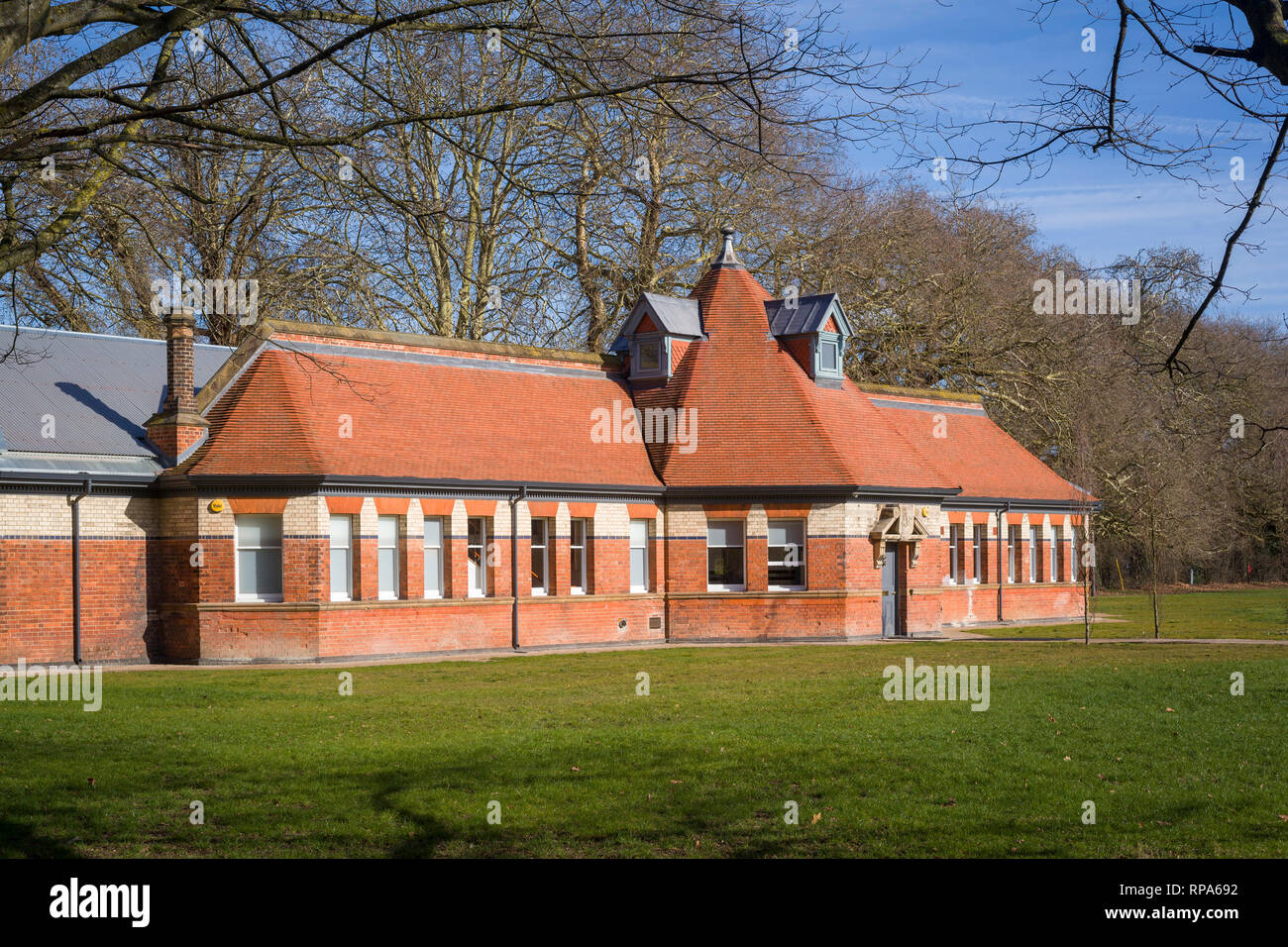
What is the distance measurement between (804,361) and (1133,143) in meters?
26.4

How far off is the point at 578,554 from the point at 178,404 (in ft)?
30.3

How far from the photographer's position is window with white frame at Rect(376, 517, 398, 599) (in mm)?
26391

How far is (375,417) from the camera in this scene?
89.7 feet

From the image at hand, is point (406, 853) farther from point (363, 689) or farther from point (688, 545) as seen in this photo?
point (688, 545)

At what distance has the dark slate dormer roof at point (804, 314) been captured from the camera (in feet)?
108

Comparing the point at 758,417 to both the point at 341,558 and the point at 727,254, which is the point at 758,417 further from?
the point at 341,558

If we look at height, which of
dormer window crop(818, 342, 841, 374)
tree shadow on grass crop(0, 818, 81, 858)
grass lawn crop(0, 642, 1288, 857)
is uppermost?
dormer window crop(818, 342, 841, 374)

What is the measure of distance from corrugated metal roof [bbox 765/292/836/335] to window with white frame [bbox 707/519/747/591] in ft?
18.3

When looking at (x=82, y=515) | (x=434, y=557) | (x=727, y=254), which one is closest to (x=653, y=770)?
(x=434, y=557)

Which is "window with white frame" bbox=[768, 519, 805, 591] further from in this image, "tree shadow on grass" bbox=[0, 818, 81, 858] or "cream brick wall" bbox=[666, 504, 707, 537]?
"tree shadow on grass" bbox=[0, 818, 81, 858]

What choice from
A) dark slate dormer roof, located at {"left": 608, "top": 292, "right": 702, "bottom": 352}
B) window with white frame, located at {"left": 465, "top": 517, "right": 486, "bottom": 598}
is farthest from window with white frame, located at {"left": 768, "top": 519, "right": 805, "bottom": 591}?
window with white frame, located at {"left": 465, "top": 517, "right": 486, "bottom": 598}

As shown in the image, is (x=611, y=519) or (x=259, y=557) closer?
(x=259, y=557)

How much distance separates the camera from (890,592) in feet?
107

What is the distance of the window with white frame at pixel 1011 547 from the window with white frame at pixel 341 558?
20.4 m
